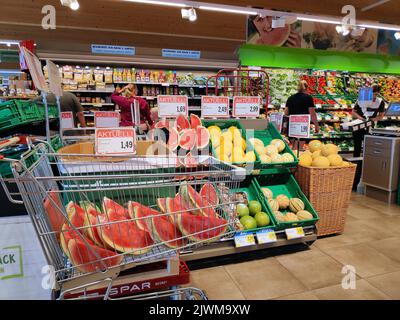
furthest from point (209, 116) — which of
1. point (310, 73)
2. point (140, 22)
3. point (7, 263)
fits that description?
point (310, 73)

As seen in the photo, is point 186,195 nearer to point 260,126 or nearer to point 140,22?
point 260,126

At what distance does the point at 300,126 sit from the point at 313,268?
4.38ft

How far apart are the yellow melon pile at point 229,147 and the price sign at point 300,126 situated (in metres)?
0.62

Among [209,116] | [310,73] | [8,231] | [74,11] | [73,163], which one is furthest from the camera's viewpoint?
[310,73]

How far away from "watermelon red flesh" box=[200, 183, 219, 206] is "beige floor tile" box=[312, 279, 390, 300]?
1171mm

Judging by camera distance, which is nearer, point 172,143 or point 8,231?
point 8,231

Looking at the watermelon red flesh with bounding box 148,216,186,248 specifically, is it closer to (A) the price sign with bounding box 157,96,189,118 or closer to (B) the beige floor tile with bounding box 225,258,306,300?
(B) the beige floor tile with bounding box 225,258,306,300

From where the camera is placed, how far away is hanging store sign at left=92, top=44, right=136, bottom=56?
6.53 meters

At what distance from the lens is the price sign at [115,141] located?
206cm

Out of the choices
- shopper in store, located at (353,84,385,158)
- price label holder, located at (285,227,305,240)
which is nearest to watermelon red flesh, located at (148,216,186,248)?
price label holder, located at (285,227,305,240)

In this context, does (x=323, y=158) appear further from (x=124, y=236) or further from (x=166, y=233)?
(x=124, y=236)

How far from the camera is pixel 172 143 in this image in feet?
7.92
